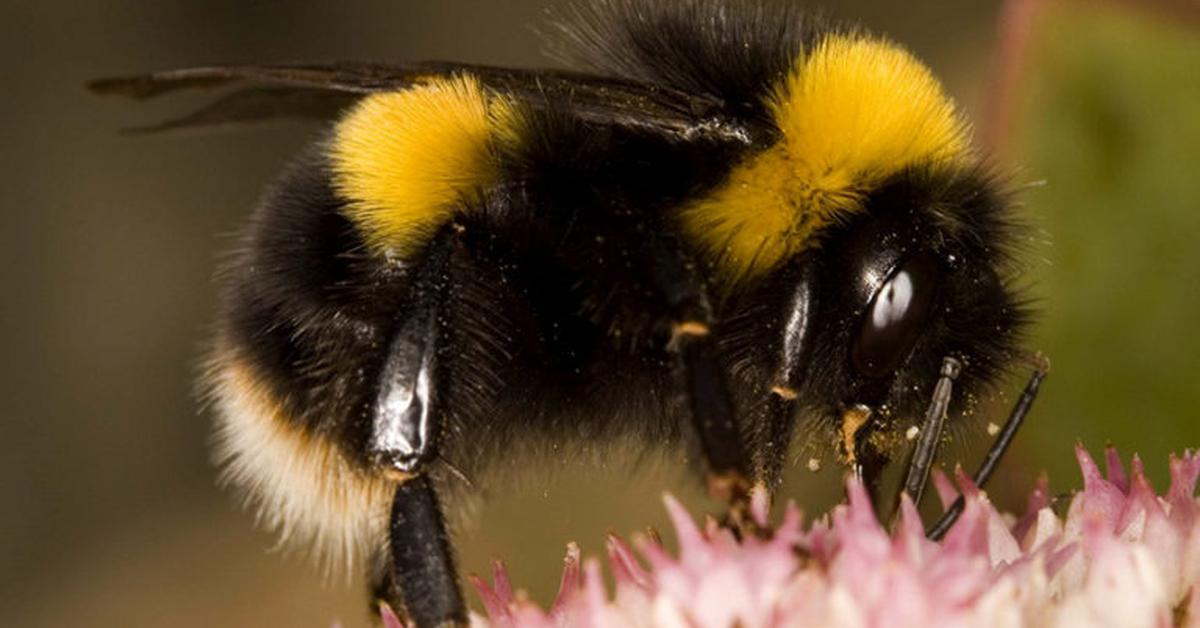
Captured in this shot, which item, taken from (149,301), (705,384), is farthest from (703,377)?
(149,301)

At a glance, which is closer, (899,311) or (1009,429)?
(899,311)

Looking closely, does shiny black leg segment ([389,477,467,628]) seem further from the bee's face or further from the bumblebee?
the bee's face

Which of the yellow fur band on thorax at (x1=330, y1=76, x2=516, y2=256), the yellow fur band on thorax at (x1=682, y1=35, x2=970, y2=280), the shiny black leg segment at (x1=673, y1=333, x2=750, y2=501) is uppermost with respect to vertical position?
the yellow fur band on thorax at (x1=682, y1=35, x2=970, y2=280)

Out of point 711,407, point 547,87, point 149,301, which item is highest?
point 547,87

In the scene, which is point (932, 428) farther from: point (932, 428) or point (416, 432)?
point (416, 432)

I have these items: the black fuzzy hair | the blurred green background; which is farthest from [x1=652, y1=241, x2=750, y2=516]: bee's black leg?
the blurred green background

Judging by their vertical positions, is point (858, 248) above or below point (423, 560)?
above

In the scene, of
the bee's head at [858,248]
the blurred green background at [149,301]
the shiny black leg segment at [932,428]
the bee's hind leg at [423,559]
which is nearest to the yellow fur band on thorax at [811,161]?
the bee's head at [858,248]

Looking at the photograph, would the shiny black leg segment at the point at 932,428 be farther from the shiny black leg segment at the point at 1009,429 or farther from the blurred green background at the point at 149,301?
the blurred green background at the point at 149,301
